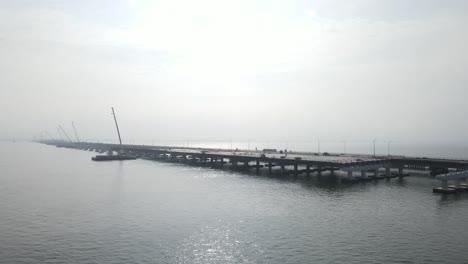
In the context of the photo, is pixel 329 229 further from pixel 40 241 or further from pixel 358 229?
pixel 40 241

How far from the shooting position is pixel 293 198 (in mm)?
73812

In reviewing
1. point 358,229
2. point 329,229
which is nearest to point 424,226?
point 358,229

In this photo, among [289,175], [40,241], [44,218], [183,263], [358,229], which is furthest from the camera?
[289,175]

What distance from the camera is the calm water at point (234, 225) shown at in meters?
39.6

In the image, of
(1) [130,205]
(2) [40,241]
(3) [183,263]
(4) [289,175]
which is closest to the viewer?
(3) [183,263]

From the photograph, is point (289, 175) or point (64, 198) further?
Answer: point (289, 175)

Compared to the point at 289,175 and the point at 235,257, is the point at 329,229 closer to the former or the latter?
the point at 235,257

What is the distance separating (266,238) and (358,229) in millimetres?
13684

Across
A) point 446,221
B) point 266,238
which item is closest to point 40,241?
point 266,238

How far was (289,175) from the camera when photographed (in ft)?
392

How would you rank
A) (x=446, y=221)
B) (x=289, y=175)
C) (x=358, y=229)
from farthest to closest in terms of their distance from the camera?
(x=289, y=175) → (x=446, y=221) → (x=358, y=229)

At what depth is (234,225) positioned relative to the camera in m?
51.8

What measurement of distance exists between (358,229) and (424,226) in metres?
10.1

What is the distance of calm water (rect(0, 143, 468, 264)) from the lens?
3959cm
